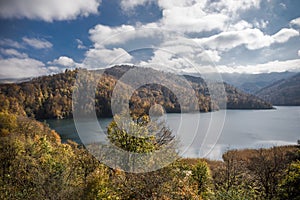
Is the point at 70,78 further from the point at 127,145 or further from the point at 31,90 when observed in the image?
the point at 127,145

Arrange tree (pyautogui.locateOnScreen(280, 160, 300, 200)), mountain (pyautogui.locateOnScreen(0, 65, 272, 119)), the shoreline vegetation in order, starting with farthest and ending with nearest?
mountain (pyautogui.locateOnScreen(0, 65, 272, 119)) < tree (pyautogui.locateOnScreen(280, 160, 300, 200)) < the shoreline vegetation

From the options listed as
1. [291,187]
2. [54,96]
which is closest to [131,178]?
[291,187]

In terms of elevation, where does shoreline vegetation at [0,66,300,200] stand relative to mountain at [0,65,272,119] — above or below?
below

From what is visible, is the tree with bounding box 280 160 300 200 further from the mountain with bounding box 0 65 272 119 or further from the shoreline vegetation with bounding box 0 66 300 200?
the mountain with bounding box 0 65 272 119

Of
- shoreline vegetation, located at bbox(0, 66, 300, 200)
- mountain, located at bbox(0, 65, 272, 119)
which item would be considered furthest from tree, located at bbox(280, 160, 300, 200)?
mountain, located at bbox(0, 65, 272, 119)

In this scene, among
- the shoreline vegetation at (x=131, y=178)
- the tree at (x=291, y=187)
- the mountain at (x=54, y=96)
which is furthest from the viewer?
the mountain at (x=54, y=96)

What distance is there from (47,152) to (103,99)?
42.1 meters

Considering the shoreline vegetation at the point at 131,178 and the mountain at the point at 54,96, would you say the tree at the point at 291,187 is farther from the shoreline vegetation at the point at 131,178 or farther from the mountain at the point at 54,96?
the mountain at the point at 54,96

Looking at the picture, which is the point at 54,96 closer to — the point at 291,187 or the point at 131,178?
the point at 131,178

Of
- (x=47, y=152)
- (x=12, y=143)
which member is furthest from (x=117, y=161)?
(x=47, y=152)

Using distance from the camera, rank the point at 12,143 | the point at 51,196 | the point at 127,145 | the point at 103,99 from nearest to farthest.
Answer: the point at 51,196
the point at 127,145
the point at 12,143
the point at 103,99

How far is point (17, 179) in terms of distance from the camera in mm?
11867

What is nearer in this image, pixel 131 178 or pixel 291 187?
pixel 131 178

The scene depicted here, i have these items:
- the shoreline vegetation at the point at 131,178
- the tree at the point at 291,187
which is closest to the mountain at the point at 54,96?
the shoreline vegetation at the point at 131,178
